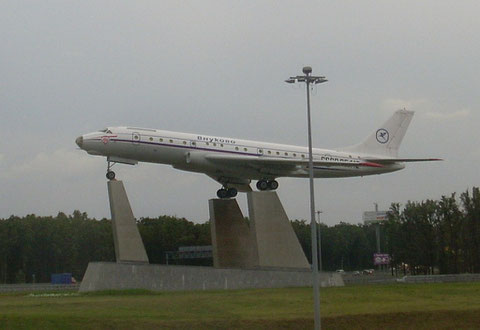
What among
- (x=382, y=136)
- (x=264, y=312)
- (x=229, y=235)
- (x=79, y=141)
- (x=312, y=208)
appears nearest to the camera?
(x=312, y=208)

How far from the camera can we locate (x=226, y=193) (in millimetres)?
54594

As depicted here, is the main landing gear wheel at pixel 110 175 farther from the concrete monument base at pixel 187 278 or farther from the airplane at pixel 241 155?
the concrete monument base at pixel 187 278

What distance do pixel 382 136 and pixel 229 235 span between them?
13381 mm

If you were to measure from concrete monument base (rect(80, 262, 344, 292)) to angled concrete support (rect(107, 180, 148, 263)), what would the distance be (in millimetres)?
677

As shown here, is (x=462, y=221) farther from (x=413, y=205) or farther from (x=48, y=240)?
(x=48, y=240)

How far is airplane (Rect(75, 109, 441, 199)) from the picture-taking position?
48.6m

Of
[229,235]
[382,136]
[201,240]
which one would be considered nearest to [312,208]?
[229,235]

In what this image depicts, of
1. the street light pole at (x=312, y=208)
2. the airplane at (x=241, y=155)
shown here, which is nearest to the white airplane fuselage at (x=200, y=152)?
the airplane at (x=241, y=155)

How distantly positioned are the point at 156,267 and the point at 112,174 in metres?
6.75

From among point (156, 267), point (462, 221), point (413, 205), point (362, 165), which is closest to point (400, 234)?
point (413, 205)

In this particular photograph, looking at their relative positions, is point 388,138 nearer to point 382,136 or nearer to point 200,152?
point 382,136

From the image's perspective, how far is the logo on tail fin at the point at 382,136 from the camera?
56406 millimetres

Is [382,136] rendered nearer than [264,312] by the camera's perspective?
No

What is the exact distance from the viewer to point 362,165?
5444cm
